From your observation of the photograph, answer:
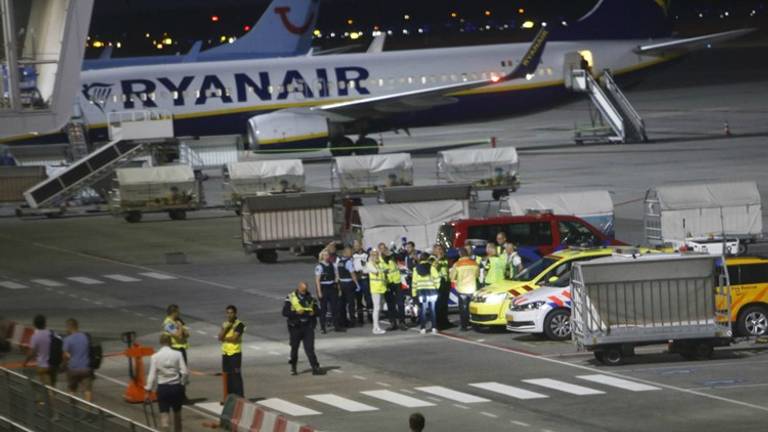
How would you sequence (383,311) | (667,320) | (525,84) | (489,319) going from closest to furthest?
1. (667,320)
2. (489,319)
3. (383,311)
4. (525,84)

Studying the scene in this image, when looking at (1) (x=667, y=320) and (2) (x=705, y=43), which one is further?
(2) (x=705, y=43)

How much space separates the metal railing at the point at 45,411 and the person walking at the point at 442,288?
39.7ft

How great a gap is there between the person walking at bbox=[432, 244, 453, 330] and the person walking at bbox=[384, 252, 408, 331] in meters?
0.74

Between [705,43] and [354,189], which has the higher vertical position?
[705,43]

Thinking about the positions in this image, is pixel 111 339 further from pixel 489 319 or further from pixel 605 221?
pixel 605 221

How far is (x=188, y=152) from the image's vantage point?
58438 millimetres

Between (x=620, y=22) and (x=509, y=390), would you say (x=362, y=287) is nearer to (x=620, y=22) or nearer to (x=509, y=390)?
(x=509, y=390)

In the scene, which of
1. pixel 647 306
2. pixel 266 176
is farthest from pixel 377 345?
pixel 266 176

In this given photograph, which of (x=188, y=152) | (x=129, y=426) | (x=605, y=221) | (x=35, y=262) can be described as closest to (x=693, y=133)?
(x=188, y=152)

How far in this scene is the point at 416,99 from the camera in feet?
204

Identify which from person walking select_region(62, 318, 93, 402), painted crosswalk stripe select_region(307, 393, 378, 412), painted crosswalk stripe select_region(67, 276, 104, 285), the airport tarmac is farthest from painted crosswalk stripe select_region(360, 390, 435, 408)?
painted crosswalk stripe select_region(67, 276, 104, 285)

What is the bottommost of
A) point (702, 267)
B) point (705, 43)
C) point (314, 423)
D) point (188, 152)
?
point (314, 423)

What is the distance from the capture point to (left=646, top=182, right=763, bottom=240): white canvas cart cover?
37.5m

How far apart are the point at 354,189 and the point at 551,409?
2755cm
